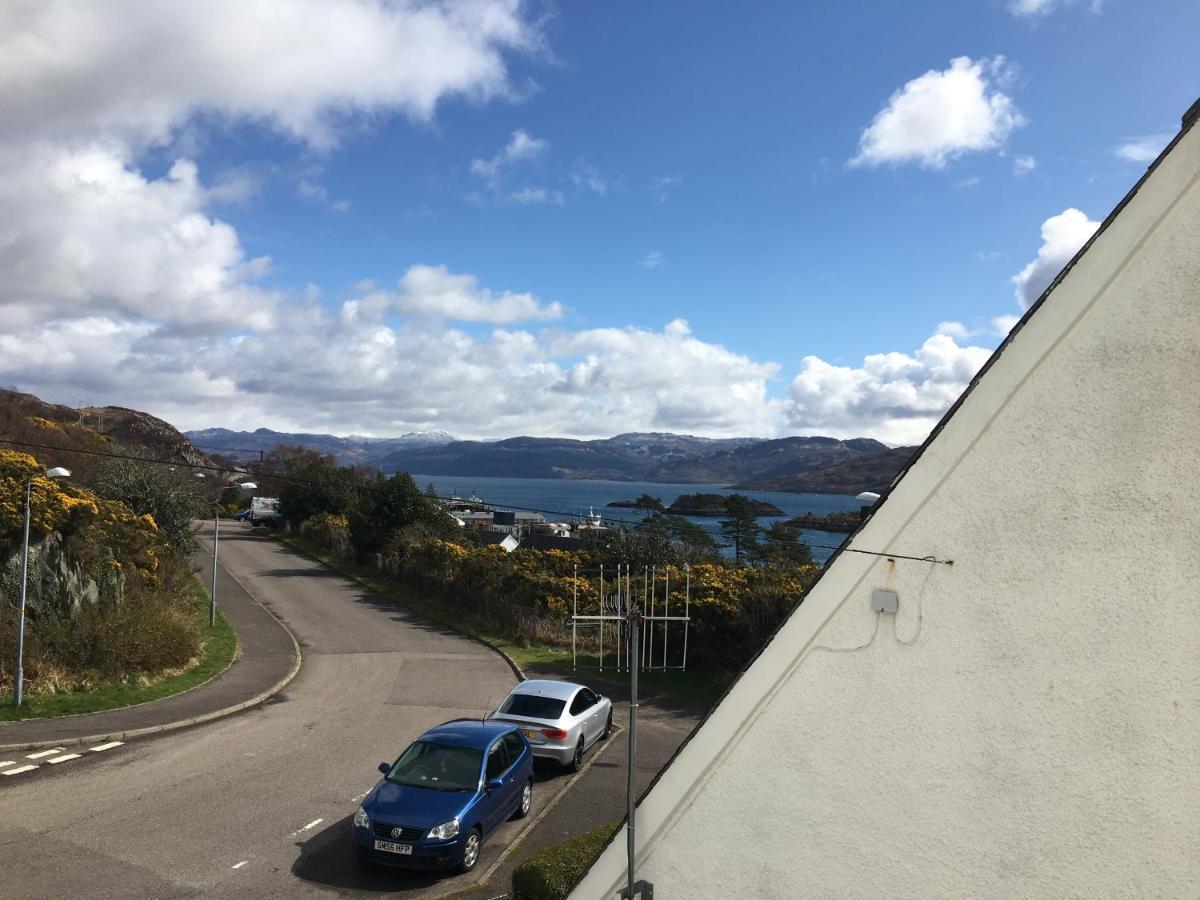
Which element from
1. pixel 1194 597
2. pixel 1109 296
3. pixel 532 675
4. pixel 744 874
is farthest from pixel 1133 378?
pixel 532 675

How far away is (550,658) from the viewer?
24.8m

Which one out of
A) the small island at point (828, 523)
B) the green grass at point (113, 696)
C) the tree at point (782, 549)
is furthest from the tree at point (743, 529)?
the green grass at point (113, 696)

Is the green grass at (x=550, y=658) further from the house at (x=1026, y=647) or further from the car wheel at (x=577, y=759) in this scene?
the house at (x=1026, y=647)

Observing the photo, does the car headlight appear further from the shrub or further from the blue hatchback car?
the shrub

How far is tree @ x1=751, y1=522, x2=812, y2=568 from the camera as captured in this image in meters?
25.8

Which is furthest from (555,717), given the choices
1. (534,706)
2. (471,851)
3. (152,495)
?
(152,495)

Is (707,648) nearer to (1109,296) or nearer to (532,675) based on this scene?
(532,675)

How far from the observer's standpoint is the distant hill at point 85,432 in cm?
3450

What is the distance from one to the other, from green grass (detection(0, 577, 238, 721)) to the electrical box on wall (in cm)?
1779

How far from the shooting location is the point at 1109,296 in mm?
3758

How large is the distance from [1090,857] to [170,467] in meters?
41.8

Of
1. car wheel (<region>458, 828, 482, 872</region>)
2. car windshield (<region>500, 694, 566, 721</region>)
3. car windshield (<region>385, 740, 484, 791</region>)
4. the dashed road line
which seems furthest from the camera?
car windshield (<region>500, 694, 566, 721</region>)

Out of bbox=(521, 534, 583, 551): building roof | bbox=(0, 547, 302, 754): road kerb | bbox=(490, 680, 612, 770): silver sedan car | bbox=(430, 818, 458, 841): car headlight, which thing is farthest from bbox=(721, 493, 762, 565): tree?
bbox=(430, 818, 458, 841): car headlight

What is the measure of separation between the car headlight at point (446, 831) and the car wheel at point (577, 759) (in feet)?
15.6
